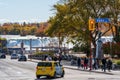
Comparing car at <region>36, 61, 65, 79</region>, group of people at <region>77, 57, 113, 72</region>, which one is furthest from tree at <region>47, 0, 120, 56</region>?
car at <region>36, 61, 65, 79</region>

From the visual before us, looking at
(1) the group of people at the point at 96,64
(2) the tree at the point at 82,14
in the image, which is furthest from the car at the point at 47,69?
Answer: (2) the tree at the point at 82,14

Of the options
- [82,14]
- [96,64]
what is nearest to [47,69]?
[96,64]

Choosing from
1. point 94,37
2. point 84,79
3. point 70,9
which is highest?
point 70,9

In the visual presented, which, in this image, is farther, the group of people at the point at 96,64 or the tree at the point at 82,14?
the tree at the point at 82,14

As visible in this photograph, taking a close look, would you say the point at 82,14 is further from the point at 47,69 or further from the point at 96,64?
the point at 47,69

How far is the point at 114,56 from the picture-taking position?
8062 cm

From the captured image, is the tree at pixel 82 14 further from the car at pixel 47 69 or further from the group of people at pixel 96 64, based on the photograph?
the car at pixel 47 69

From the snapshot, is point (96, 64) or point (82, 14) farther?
point (82, 14)

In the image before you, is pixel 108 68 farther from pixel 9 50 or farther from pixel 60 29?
pixel 9 50

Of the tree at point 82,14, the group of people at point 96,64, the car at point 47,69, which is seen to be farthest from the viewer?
the tree at point 82,14

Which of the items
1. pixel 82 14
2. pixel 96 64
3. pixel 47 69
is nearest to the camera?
pixel 47 69

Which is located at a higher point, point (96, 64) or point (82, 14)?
point (82, 14)

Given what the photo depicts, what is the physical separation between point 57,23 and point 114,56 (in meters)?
12.2

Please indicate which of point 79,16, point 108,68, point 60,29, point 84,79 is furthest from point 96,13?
point 84,79
